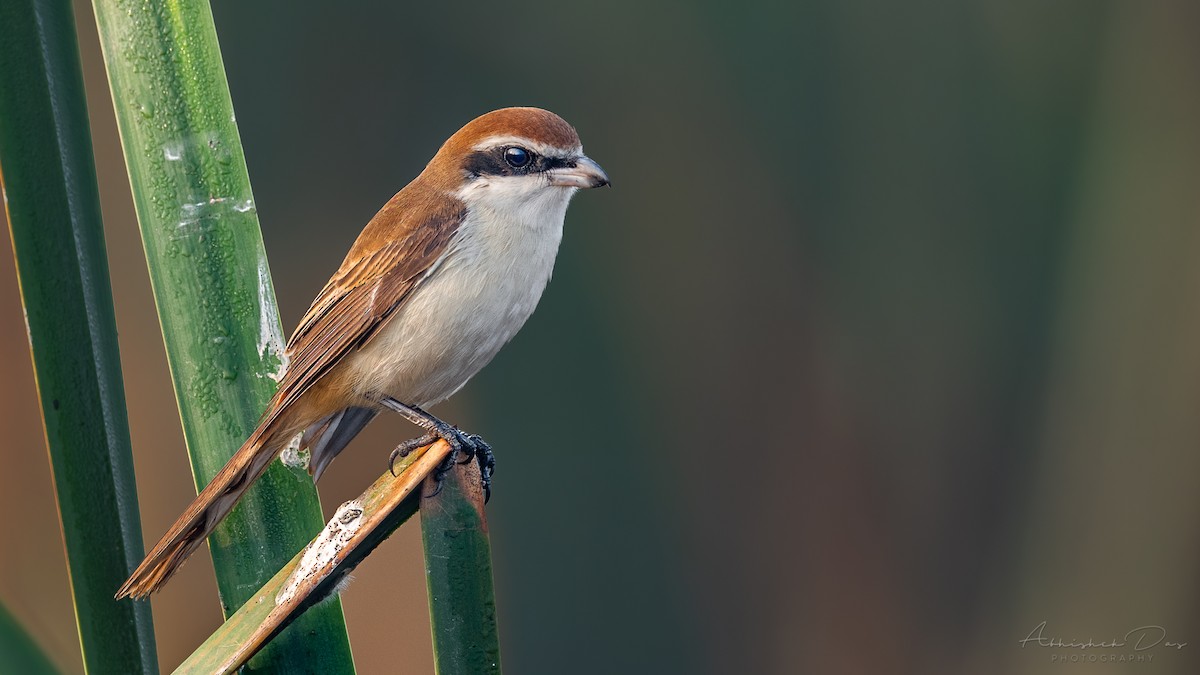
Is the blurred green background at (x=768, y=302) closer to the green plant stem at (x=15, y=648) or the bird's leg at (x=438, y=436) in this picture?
the bird's leg at (x=438, y=436)

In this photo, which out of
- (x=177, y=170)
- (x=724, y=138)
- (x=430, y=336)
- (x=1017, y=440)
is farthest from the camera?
(x=724, y=138)

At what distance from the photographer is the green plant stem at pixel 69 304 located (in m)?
1.11

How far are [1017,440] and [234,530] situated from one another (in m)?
1.60

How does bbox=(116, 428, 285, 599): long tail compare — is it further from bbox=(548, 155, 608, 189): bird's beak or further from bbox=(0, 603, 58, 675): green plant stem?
bbox=(548, 155, 608, 189): bird's beak

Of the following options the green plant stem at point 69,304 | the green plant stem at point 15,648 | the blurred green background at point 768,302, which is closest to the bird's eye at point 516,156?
the blurred green background at point 768,302

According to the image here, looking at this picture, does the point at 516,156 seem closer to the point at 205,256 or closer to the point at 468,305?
the point at 468,305

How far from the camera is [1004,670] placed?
2.15 meters

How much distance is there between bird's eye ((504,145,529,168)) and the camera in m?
2.18

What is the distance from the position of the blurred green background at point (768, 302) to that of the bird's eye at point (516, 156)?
0.32 metres

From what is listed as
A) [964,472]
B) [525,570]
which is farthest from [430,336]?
[964,472]

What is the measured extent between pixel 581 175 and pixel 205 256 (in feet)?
2.99

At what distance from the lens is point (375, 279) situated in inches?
82.6

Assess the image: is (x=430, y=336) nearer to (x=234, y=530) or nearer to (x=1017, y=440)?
(x=234, y=530)

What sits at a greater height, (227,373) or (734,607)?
(227,373)
